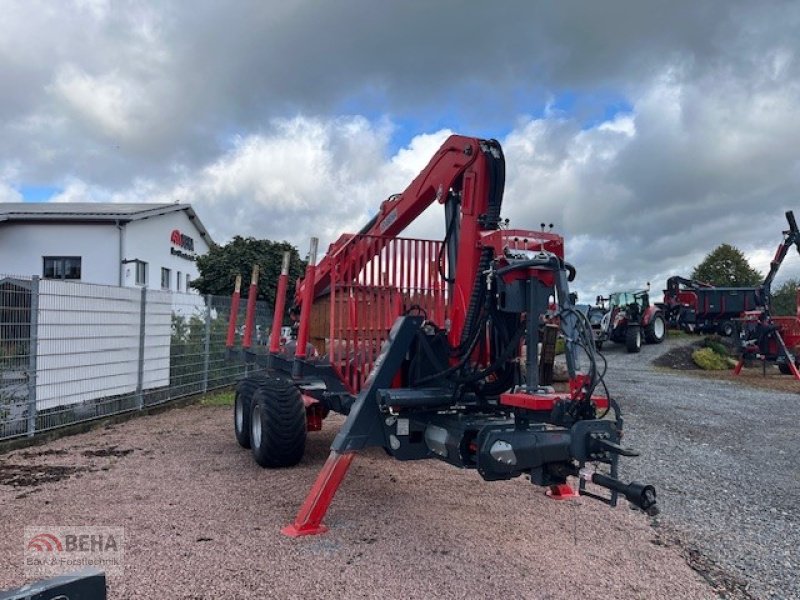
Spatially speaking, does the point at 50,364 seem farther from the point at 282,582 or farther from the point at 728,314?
the point at 728,314

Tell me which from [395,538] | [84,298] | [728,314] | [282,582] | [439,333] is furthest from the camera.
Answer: [728,314]

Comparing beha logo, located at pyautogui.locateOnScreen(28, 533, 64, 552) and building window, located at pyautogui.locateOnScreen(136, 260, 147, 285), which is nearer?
beha logo, located at pyautogui.locateOnScreen(28, 533, 64, 552)

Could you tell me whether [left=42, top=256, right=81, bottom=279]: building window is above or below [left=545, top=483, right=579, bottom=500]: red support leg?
above

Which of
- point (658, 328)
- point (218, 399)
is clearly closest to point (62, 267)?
point (218, 399)

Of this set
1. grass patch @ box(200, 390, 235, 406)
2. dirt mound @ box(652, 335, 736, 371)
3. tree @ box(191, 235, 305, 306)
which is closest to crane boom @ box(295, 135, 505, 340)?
grass patch @ box(200, 390, 235, 406)

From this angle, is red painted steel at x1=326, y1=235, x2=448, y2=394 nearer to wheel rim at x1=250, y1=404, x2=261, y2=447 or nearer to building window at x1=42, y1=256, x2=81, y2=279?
wheel rim at x1=250, y1=404, x2=261, y2=447

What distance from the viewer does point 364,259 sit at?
636cm

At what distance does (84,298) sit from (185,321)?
3076mm

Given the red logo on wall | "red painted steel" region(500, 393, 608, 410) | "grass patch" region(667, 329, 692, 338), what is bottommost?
"red painted steel" region(500, 393, 608, 410)

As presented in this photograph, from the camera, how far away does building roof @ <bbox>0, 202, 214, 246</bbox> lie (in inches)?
1011

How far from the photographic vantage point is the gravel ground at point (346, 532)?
3.90 meters

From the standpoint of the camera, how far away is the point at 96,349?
31.2 ft

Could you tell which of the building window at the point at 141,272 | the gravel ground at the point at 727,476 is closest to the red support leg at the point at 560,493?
the gravel ground at the point at 727,476

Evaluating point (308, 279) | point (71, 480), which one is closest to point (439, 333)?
point (308, 279)
